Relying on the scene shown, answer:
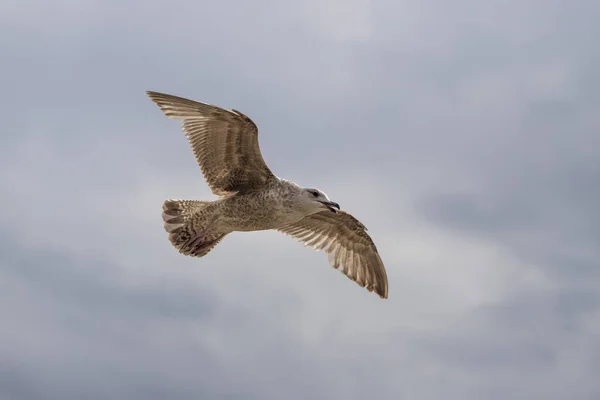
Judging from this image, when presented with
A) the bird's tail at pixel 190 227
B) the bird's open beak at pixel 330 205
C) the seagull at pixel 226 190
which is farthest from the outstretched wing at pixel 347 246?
the bird's tail at pixel 190 227

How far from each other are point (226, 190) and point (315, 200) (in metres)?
2.13

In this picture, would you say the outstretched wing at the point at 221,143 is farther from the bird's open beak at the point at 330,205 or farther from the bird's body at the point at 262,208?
the bird's open beak at the point at 330,205

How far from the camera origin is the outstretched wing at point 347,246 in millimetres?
27031

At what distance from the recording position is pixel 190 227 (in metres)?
24.1

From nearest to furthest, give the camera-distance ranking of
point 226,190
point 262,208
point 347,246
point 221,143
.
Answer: point 221,143 → point 262,208 → point 226,190 → point 347,246

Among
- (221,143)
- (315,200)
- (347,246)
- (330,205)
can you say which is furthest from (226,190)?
(347,246)

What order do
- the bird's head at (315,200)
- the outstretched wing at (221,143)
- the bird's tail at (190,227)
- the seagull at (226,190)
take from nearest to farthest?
1. the outstretched wing at (221,143)
2. the seagull at (226,190)
3. the bird's head at (315,200)
4. the bird's tail at (190,227)

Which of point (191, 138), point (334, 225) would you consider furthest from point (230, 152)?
point (334, 225)

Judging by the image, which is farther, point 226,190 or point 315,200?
point 226,190

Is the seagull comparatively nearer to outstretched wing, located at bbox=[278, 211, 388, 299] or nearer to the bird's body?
the bird's body

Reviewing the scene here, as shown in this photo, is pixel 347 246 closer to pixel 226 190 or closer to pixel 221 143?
pixel 226 190

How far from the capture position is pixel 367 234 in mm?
27047

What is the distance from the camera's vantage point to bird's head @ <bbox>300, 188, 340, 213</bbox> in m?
23.4

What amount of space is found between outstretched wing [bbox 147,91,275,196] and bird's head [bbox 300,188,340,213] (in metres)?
0.96
